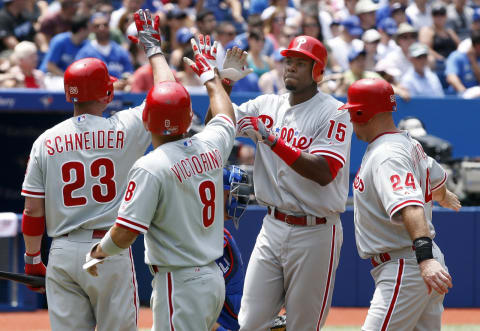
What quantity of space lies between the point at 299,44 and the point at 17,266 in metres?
4.06

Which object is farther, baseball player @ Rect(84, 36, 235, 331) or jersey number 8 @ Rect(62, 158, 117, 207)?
jersey number 8 @ Rect(62, 158, 117, 207)

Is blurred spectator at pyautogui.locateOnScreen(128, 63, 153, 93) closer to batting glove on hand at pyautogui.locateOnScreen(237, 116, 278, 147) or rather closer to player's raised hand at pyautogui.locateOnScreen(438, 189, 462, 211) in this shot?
batting glove on hand at pyautogui.locateOnScreen(237, 116, 278, 147)

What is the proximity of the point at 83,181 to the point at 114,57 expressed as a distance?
6030mm

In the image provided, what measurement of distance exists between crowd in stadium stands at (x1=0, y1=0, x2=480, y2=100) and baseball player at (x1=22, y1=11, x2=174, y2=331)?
15.5 ft

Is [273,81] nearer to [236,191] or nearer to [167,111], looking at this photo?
[236,191]

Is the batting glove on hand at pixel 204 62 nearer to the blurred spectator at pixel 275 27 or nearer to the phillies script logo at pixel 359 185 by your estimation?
the phillies script logo at pixel 359 185

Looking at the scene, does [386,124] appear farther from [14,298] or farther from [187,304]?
[14,298]

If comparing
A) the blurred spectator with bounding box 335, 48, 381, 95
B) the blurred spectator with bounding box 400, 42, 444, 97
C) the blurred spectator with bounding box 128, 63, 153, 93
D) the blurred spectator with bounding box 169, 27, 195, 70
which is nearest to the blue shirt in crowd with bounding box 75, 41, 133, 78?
the blurred spectator with bounding box 169, 27, 195, 70

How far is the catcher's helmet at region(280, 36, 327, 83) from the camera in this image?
5500mm

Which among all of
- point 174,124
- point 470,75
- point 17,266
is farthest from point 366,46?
point 174,124

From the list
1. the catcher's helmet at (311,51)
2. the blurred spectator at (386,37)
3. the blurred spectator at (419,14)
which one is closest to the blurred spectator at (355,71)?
the blurred spectator at (386,37)

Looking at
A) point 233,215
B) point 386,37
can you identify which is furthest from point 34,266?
point 386,37

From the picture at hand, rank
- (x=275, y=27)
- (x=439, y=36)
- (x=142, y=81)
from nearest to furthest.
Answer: (x=142, y=81) < (x=275, y=27) < (x=439, y=36)

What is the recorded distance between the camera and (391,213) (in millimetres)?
4574
